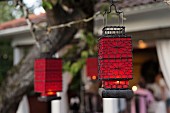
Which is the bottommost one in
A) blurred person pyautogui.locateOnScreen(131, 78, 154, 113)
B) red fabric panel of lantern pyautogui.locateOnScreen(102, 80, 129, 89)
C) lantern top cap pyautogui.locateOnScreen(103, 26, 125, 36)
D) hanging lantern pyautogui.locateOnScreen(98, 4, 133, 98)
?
blurred person pyautogui.locateOnScreen(131, 78, 154, 113)

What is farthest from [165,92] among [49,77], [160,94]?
[49,77]

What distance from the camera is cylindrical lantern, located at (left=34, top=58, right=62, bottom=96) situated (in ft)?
14.6

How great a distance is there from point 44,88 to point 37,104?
6479mm

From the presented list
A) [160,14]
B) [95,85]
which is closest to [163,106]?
[95,85]

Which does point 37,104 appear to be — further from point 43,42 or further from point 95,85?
point 43,42

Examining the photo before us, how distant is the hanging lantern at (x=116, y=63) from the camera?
9.42ft

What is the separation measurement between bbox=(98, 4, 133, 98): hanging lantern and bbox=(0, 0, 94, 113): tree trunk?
6.18 feet

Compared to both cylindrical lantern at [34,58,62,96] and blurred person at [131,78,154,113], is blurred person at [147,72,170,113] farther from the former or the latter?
cylindrical lantern at [34,58,62,96]

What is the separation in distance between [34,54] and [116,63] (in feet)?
9.31

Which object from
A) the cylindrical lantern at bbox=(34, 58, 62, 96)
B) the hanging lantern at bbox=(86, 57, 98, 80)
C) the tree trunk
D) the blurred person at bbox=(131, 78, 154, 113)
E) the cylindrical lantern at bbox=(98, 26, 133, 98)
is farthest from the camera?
the blurred person at bbox=(131, 78, 154, 113)

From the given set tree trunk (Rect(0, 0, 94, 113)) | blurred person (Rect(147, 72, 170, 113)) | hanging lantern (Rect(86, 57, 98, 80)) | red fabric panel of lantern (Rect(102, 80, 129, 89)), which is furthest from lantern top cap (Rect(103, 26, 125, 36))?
blurred person (Rect(147, 72, 170, 113))

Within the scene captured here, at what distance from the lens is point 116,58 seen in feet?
9.50

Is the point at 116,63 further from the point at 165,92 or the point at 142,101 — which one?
the point at 165,92

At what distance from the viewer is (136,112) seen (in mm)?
7891
